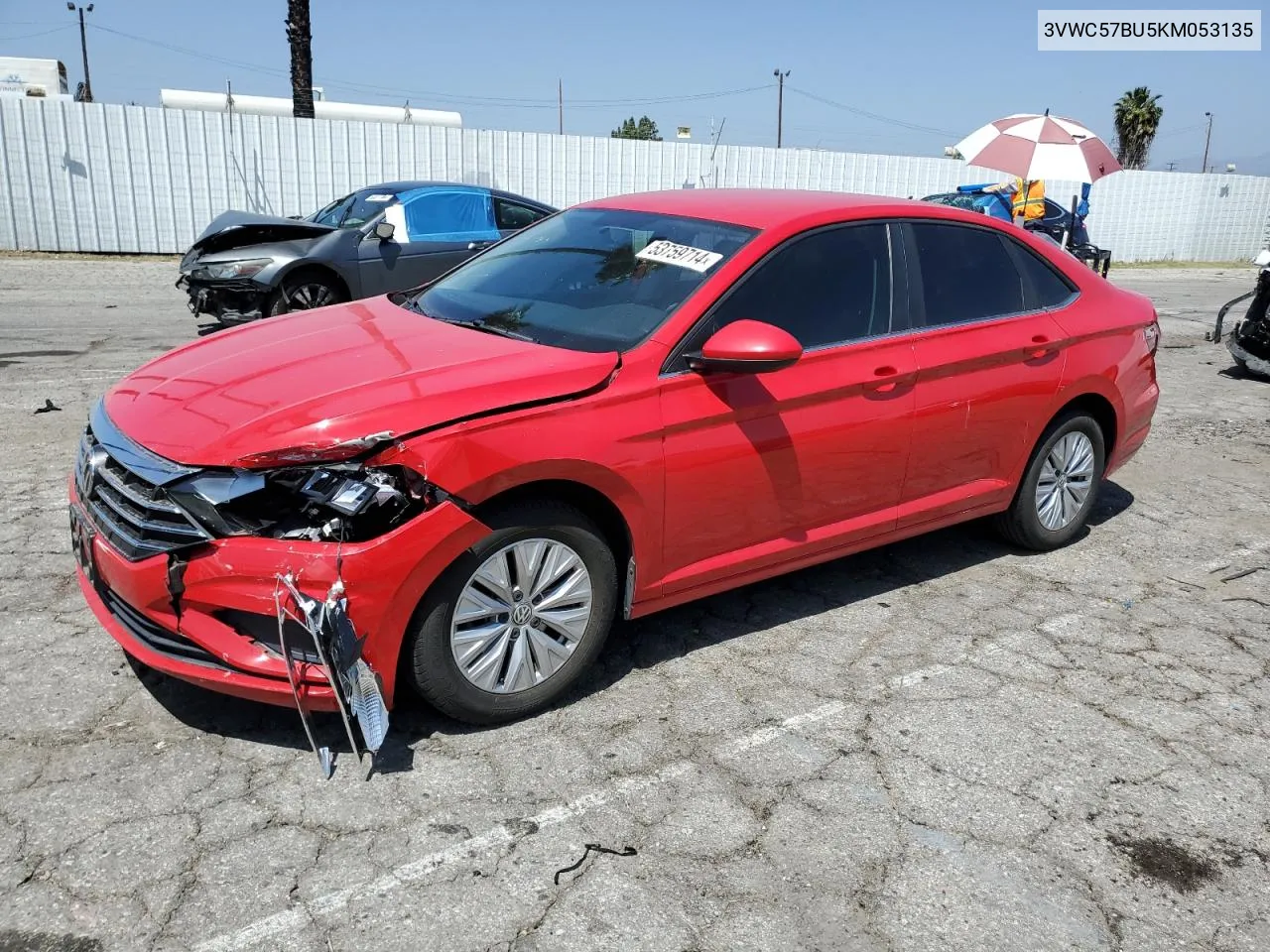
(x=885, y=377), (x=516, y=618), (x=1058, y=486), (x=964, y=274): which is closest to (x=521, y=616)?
(x=516, y=618)

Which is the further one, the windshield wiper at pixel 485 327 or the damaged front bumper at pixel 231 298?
the damaged front bumper at pixel 231 298

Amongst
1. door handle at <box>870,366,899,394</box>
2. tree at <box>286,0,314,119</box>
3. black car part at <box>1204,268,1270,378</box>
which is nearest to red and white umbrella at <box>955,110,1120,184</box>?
black car part at <box>1204,268,1270,378</box>

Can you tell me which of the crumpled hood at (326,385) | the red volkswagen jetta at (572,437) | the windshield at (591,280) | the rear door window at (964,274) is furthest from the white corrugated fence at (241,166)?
the rear door window at (964,274)

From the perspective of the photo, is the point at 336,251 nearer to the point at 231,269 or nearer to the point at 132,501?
the point at 231,269

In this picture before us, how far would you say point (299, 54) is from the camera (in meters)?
21.6

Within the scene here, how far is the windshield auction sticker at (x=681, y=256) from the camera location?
3947mm

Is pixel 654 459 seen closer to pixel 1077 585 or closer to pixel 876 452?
pixel 876 452

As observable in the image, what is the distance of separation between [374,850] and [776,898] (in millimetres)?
1087

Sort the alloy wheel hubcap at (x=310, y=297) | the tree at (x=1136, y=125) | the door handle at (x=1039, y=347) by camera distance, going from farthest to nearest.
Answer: the tree at (x=1136, y=125)
the alloy wheel hubcap at (x=310, y=297)
the door handle at (x=1039, y=347)

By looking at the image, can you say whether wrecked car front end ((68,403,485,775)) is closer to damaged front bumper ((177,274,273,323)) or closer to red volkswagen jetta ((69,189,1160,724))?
red volkswagen jetta ((69,189,1160,724))

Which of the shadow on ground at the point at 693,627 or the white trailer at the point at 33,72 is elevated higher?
the white trailer at the point at 33,72

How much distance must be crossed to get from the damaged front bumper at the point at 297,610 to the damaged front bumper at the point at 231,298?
23.8ft

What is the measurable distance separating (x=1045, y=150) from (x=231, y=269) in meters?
8.45

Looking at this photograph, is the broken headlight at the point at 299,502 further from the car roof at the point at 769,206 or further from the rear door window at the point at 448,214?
the rear door window at the point at 448,214
